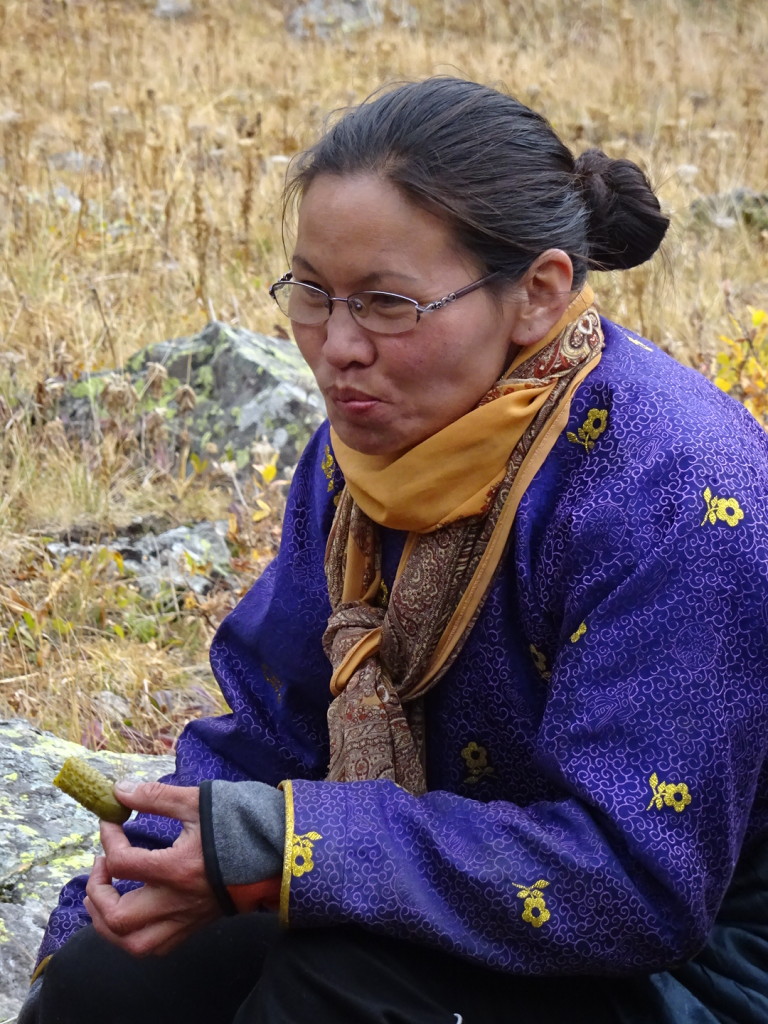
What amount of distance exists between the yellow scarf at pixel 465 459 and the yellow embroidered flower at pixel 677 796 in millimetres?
452

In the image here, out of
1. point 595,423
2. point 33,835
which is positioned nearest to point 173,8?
point 33,835

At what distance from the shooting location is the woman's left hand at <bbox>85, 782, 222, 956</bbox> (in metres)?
1.58

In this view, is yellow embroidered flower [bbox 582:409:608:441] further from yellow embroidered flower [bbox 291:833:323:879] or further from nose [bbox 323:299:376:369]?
yellow embroidered flower [bbox 291:833:323:879]

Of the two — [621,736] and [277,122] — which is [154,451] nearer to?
[621,736]

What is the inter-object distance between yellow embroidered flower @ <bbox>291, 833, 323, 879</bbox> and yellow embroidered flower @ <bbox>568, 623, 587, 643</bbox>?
0.37m

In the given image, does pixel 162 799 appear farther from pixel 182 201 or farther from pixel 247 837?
pixel 182 201

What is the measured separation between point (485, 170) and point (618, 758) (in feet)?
2.44

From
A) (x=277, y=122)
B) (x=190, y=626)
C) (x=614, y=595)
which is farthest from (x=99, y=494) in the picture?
(x=277, y=122)

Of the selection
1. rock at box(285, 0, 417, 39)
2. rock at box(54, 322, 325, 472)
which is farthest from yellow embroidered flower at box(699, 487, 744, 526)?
rock at box(285, 0, 417, 39)

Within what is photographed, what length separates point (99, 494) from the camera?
13.0 ft

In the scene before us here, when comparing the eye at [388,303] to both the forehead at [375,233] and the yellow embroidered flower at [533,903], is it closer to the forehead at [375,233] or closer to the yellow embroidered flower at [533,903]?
the forehead at [375,233]

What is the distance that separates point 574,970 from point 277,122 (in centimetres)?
688

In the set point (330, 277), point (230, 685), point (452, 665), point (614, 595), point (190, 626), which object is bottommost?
point (190, 626)

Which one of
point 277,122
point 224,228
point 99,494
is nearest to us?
point 99,494
